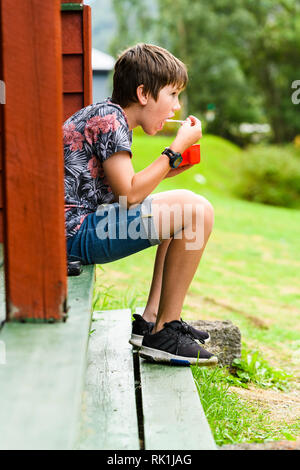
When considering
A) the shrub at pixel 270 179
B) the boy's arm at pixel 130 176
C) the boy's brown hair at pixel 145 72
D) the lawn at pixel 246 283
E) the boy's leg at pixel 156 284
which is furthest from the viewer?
the shrub at pixel 270 179

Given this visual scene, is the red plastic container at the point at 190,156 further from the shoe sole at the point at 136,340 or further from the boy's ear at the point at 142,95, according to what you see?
the shoe sole at the point at 136,340

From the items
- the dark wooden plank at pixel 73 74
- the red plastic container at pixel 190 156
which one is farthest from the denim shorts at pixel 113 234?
the dark wooden plank at pixel 73 74

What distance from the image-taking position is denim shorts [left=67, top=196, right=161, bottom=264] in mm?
2129

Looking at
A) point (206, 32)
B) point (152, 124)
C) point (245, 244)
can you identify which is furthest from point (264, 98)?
point (152, 124)

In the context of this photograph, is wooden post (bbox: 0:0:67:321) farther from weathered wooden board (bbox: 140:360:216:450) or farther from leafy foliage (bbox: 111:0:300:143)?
leafy foliage (bbox: 111:0:300:143)

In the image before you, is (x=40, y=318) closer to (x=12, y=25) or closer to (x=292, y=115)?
(x=12, y=25)

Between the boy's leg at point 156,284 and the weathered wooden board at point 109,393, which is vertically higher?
the boy's leg at point 156,284

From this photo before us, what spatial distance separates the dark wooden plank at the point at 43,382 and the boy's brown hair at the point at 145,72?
931 millimetres

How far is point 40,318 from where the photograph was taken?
5.40ft

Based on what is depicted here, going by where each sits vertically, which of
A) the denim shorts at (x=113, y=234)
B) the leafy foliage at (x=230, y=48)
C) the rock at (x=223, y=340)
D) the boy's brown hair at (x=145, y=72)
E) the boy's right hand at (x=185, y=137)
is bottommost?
the rock at (x=223, y=340)

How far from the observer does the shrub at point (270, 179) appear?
14.2 metres

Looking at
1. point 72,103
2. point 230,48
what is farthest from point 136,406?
point 230,48

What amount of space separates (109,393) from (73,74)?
190cm

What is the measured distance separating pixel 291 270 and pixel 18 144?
5.41m
